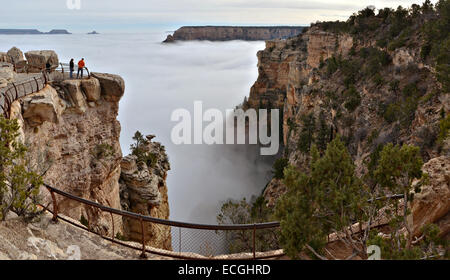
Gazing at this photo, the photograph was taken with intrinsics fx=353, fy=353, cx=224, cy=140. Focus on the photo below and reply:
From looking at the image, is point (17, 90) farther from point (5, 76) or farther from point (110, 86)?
point (110, 86)

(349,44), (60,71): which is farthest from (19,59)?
(349,44)

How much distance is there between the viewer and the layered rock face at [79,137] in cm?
1412

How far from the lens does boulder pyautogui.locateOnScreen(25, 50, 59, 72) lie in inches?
770

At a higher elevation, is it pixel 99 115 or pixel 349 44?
pixel 349 44

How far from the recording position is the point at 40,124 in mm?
14312

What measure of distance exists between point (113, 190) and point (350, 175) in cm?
1720

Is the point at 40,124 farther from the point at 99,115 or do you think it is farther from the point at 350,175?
the point at 350,175

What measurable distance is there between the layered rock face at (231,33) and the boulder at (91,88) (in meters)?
131

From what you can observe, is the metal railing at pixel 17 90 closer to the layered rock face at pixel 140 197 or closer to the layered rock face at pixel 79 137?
the layered rock face at pixel 79 137

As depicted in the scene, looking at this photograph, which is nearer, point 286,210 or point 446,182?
point 286,210

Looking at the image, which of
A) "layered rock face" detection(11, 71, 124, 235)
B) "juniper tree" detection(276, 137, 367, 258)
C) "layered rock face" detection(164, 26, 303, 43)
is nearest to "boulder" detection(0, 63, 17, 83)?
"layered rock face" detection(11, 71, 124, 235)

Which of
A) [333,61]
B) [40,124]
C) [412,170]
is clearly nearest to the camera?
[412,170]

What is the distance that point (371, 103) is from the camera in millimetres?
29047
